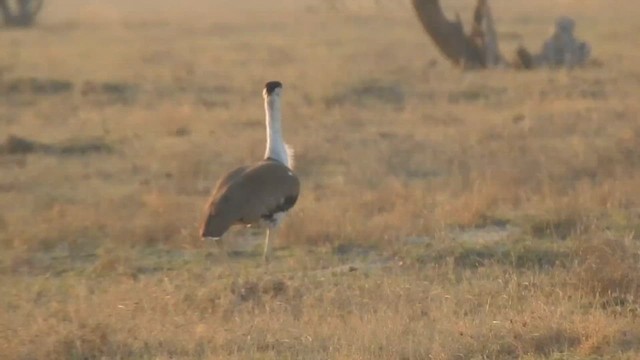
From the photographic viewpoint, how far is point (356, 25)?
3572cm

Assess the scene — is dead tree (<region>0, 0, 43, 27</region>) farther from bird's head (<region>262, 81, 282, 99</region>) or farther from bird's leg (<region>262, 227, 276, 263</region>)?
bird's leg (<region>262, 227, 276, 263</region>)

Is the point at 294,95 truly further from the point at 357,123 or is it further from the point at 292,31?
the point at 292,31

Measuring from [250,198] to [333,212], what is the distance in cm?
210

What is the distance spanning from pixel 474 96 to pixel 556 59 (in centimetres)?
407

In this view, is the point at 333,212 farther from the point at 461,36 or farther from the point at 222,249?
the point at 461,36

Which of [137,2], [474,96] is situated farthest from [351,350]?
[137,2]

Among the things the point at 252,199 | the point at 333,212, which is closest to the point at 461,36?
the point at 333,212

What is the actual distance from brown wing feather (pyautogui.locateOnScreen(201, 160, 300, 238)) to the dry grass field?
13.2 inches

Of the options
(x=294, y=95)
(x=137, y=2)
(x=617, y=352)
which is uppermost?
(x=137, y=2)

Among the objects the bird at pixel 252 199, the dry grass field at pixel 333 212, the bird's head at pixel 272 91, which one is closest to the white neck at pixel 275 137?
the bird's head at pixel 272 91

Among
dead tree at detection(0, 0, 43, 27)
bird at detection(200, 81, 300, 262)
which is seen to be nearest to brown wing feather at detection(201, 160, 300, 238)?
bird at detection(200, 81, 300, 262)

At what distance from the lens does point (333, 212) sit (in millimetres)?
10227

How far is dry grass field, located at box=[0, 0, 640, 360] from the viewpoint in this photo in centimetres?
638

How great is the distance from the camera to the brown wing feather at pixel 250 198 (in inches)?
319
